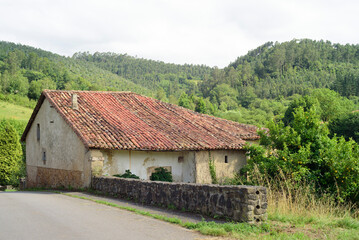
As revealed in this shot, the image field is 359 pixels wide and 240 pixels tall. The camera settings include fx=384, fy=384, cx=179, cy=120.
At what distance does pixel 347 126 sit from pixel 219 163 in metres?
24.4

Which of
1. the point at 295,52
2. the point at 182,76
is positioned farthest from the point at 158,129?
the point at 182,76

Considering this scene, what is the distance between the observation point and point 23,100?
78812mm

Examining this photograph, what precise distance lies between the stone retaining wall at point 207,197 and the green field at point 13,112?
2174 inches

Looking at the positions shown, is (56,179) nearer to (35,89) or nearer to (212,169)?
(212,169)

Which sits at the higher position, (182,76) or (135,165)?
(182,76)

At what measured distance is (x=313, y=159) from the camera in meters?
13.7

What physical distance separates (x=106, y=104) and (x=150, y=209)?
14.1 meters

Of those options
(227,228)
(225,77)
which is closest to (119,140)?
(227,228)

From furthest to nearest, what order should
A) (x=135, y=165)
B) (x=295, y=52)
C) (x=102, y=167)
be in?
(x=295, y=52) < (x=135, y=165) < (x=102, y=167)

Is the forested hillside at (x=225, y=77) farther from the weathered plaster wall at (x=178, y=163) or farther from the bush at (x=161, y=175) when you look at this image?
the bush at (x=161, y=175)

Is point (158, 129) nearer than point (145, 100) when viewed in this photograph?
Yes

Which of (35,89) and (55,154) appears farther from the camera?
(35,89)

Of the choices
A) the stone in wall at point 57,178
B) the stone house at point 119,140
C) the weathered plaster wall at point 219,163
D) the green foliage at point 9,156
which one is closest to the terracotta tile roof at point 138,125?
the stone house at point 119,140

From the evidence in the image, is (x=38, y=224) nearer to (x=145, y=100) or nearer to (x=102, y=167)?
(x=102, y=167)
